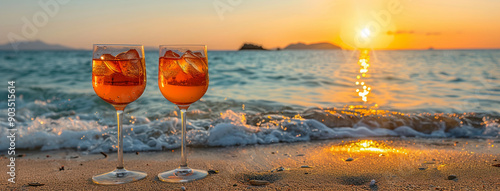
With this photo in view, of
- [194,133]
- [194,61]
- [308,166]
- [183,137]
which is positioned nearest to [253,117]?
[194,133]

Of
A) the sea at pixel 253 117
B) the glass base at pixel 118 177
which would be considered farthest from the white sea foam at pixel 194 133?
the glass base at pixel 118 177

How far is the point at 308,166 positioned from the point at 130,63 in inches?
72.5

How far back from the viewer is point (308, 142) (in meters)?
5.04

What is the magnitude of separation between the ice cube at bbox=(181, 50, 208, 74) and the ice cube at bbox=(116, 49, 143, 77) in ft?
1.06

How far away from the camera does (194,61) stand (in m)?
2.75

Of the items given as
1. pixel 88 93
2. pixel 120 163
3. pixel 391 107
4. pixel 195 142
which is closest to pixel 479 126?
pixel 391 107

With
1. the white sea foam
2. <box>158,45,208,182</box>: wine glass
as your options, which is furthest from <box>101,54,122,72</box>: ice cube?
the white sea foam

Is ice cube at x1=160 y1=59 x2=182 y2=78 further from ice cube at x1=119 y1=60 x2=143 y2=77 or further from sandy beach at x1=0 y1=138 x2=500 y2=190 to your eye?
sandy beach at x1=0 y1=138 x2=500 y2=190

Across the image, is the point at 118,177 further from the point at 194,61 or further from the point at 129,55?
the point at 194,61

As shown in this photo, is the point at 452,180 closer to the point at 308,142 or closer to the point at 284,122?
the point at 308,142

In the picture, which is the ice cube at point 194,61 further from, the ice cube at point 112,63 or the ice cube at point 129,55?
the ice cube at point 112,63

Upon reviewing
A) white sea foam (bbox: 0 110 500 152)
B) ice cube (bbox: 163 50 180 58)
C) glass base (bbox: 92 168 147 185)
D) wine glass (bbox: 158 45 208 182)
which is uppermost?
ice cube (bbox: 163 50 180 58)

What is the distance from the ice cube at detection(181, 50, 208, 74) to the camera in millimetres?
2732

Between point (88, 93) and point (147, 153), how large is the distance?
19.7ft
